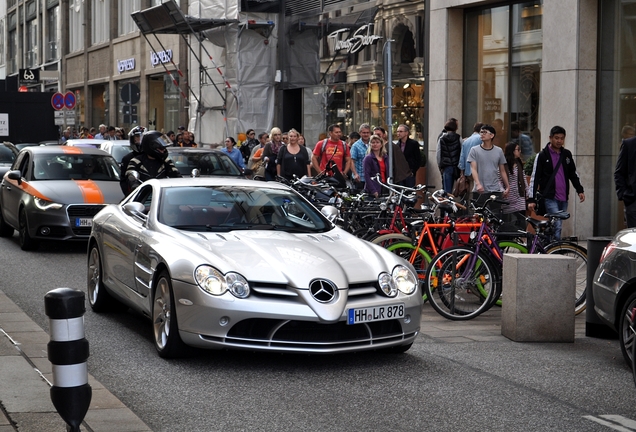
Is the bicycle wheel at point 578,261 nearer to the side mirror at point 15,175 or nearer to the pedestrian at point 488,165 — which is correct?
the pedestrian at point 488,165

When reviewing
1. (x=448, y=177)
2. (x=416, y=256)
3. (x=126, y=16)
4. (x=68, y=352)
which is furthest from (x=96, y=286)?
(x=126, y=16)

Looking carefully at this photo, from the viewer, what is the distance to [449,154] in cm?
1948

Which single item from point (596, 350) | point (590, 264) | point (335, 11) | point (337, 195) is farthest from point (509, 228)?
point (335, 11)

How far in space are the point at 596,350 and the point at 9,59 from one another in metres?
69.6

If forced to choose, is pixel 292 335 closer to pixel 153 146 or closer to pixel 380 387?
pixel 380 387

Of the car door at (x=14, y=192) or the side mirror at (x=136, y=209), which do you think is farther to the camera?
the car door at (x=14, y=192)

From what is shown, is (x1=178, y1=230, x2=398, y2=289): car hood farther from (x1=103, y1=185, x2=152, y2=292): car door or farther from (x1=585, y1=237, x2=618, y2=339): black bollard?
(x1=585, y1=237, x2=618, y2=339): black bollard

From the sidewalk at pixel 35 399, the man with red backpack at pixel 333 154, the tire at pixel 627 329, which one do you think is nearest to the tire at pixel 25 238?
the man with red backpack at pixel 333 154

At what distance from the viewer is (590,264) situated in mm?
9562

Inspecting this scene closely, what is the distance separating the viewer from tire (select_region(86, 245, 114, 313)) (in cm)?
1014

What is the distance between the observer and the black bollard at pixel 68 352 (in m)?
5.18

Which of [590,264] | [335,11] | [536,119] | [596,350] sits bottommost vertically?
[596,350]

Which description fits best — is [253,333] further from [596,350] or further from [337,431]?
[596,350]

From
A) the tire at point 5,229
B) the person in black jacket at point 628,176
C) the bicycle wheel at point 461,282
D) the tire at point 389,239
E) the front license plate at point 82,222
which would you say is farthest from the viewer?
the tire at point 5,229
